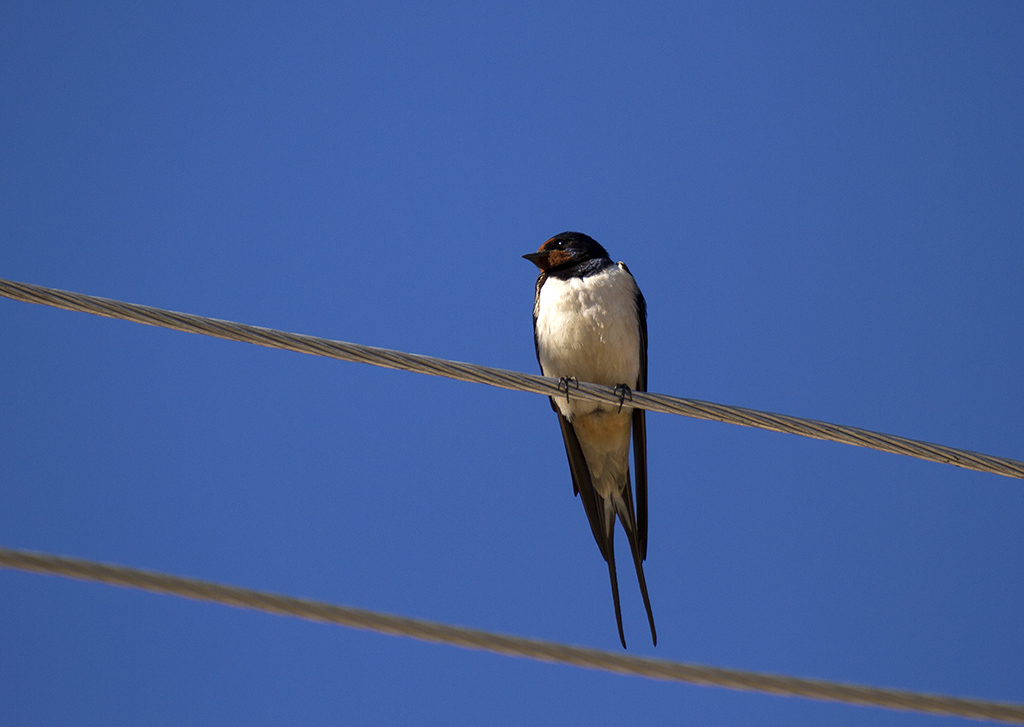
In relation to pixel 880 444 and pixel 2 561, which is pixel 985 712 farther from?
pixel 2 561

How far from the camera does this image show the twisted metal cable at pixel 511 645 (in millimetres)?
1365

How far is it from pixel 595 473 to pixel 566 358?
0.56m

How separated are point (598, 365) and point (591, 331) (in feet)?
0.51

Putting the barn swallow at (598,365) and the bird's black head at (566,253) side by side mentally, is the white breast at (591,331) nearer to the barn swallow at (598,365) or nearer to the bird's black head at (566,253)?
the barn swallow at (598,365)

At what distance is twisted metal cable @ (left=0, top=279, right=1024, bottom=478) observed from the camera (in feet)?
5.99

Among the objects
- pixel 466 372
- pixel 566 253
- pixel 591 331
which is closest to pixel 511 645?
pixel 466 372

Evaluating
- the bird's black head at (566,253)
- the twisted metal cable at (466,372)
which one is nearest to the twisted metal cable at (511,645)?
the twisted metal cable at (466,372)

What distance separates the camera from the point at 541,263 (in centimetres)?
401

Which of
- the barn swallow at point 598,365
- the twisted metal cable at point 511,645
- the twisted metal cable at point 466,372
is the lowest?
the twisted metal cable at point 511,645

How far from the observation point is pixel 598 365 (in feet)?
12.0

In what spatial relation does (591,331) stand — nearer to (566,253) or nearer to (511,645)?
(566,253)

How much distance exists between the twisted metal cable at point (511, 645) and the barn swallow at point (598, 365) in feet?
6.30

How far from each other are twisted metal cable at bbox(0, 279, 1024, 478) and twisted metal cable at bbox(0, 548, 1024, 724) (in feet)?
2.01

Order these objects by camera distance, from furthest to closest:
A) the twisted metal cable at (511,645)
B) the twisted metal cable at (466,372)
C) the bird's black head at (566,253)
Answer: the bird's black head at (566,253) → the twisted metal cable at (466,372) → the twisted metal cable at (511,645)
